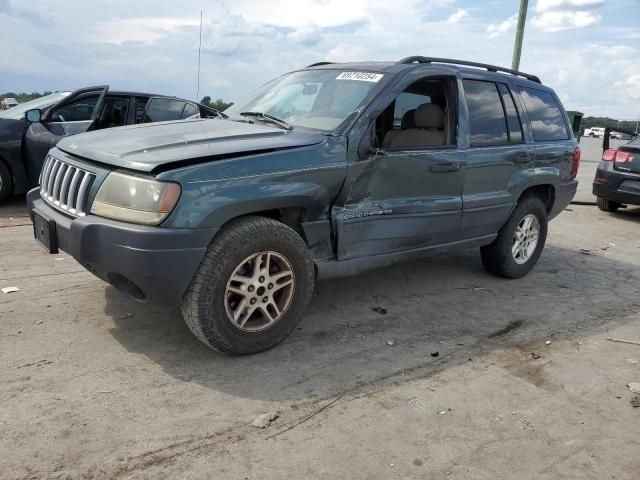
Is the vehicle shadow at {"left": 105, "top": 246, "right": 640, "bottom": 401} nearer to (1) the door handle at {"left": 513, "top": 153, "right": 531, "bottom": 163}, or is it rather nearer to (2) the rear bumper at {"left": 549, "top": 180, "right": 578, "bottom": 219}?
(2) the rear bumper at {"left": 549, "top": 180, "right": 578, "bottom": 219}

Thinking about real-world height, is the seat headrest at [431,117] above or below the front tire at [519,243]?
above

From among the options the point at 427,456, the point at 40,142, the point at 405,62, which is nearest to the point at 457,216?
the point at 405,62

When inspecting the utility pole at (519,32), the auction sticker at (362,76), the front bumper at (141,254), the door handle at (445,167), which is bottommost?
the front bumper at (141,254)

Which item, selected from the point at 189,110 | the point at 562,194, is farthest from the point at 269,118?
the point at 189,110

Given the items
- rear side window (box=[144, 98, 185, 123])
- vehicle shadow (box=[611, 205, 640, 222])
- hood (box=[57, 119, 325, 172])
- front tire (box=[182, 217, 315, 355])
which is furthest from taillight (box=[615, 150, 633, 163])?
front tire (box=[182, 217, 315, 355])

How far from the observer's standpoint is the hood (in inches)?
120

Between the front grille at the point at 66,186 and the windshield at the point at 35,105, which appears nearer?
the front grille at the point at 66,186

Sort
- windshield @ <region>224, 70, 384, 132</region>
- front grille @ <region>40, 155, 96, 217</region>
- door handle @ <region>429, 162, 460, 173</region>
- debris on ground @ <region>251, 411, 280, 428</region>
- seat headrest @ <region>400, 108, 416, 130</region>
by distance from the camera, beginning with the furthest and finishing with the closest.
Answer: seat headrest @ <region>400, 108, 416, 130</region> → door handle @ <region>429, 162, 460, 173</region> → windshield @ <region>224, 70, 384, 132</region> → front grille @ <region>40, 155, 96, 217</region> → debris on ground @ <region>251, 411, 280, 428</region>

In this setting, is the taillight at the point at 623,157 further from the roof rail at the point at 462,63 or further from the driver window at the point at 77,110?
the driver window at the point at 77,110

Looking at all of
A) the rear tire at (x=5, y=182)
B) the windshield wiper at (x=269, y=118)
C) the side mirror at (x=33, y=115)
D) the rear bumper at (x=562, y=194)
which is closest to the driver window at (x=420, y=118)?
the windshield wiper at (x=269, y=118)

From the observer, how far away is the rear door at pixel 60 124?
22.5 ft

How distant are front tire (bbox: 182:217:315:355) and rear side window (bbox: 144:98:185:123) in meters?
5.10

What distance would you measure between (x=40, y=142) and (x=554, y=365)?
629 centimetres

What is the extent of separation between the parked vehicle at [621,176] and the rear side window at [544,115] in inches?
151
